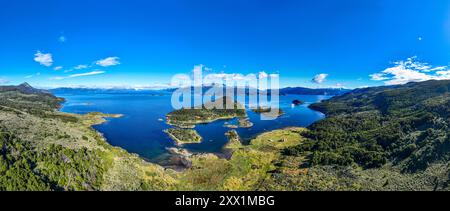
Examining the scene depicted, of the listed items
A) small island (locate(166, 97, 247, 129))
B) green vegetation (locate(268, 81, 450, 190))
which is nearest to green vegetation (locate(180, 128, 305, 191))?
green vegetation (locate(268, 81, 450, 190))

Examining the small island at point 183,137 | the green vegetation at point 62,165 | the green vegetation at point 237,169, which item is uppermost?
the green vegetation at point 62,165

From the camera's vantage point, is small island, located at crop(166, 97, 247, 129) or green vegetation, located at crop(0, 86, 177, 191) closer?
green vegetation, located at crop(0, 86, 177, 191)

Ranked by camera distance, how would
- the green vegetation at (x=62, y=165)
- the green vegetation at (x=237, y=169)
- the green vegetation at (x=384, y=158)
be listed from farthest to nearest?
the green vegetation at (x=237, y=169) → the green vegetation at (x=384, y=158) → the green vegetation at (x=62, y=165)

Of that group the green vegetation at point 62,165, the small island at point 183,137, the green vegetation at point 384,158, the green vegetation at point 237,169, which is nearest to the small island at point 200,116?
the small island at point 183,137

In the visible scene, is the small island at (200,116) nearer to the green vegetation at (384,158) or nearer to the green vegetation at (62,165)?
the green vegetation at (384,158)

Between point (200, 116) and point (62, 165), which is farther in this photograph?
point (200, 116)

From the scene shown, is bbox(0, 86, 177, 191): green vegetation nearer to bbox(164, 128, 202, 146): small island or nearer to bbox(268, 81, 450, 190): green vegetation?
bbox(268, 81, 450, 190): green vegetation

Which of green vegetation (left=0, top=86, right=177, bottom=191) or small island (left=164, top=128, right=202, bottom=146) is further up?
green vegetation (left=0, top=86, right=177, bottom=191)

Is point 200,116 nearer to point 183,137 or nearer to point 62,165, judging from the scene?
point 183,137

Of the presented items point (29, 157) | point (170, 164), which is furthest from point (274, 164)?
point (29, 157)

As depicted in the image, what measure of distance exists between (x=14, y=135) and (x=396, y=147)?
8481cm

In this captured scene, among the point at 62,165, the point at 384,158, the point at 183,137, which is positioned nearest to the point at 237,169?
the point at 384,158
